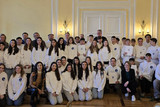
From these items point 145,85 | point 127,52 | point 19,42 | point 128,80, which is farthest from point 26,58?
point 145,85

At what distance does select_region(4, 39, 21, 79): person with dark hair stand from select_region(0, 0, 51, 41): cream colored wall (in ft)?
11.9

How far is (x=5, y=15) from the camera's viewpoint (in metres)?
9.16

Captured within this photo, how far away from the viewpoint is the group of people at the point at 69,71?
4.98 metres

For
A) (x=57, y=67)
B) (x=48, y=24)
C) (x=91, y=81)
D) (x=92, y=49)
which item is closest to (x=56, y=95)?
(x=57, y=67)

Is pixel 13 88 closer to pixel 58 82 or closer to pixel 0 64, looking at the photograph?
pixel 0 64

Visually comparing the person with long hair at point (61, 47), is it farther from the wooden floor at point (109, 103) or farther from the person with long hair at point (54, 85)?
the wooden floor at point (109, 103)

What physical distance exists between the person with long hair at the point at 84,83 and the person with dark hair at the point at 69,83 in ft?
0.48

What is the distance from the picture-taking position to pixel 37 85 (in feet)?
16.4

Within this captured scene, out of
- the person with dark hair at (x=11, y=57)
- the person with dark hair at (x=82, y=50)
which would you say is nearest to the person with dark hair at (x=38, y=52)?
the person with dark hair at (x=11, y=57)

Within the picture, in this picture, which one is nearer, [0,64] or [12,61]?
[0,64]

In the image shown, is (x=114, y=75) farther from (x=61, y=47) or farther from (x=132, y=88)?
(x=61, y=47)

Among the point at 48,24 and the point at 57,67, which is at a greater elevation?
the point at 48,24

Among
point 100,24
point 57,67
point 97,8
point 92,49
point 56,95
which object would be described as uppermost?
point 97,8

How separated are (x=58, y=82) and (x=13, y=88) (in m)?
1.16
